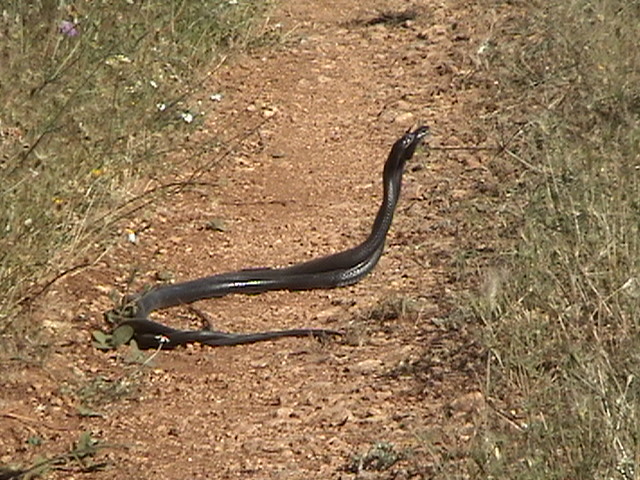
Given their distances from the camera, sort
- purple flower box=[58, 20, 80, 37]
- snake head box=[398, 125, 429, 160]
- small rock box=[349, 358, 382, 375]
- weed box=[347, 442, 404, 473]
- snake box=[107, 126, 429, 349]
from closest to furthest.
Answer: weed box=[347, 442, 404, 473]
small rock box=[349, 358, 382, 375]
snake box=[107, 126, 429, 349]
purple flower box=[58, 20, 80, 37]
snake head box=[398, 125, 429, 160]

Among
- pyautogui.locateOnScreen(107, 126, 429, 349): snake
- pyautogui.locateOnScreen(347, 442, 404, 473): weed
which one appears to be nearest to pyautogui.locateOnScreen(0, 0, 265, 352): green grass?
pyautogui.locateOnScreen(107, 126, 429, 349): snake

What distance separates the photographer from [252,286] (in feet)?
21.1

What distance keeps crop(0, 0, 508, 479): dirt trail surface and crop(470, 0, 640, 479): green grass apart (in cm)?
21

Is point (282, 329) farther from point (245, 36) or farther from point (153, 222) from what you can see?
point (245, 36)

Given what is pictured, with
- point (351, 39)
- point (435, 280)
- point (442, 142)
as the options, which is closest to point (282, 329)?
point (435, 280)

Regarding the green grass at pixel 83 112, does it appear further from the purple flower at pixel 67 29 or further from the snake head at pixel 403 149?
the snake head at pixel 403 149

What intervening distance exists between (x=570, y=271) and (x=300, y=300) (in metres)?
1.67

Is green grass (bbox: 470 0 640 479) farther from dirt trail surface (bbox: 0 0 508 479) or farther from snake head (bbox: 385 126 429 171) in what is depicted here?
snake head (bbox: 385 126 429 171)

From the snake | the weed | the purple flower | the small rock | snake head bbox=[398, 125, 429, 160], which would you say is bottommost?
snake head bbox=[398, 125, 429, 160]

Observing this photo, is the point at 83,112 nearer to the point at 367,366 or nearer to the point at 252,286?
the point at 252,286

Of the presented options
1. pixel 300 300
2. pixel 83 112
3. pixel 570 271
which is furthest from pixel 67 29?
pixel 570 271

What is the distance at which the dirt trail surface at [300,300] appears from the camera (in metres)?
4.90

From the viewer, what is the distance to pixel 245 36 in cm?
947

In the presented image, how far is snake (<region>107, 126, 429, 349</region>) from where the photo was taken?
230 inches
